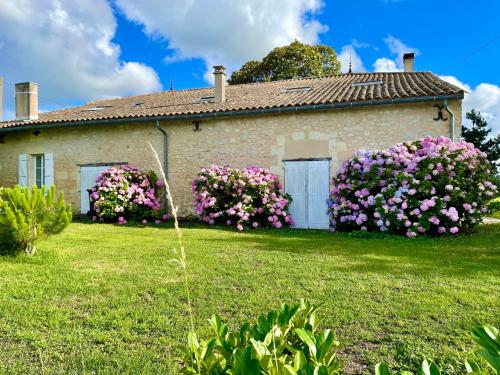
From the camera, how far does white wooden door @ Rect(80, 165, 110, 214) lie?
12688 millimetres

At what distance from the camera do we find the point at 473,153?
8.71m

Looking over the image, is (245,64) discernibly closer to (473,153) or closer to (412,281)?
(473,153)

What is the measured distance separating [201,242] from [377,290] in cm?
404

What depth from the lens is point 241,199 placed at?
400 inches

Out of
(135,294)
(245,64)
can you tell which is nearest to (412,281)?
(135,294)

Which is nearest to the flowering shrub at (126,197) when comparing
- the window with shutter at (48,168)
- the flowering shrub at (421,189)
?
the window with shutter at (48,168)

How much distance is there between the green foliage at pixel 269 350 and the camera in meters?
1.30

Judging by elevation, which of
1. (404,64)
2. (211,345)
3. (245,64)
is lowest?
(211,345)

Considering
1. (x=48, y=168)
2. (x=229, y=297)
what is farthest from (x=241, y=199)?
(x=48, y=168)

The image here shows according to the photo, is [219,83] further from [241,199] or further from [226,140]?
[241,199]

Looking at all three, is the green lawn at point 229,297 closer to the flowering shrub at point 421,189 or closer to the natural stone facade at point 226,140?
the flowering shrub at point 421,189

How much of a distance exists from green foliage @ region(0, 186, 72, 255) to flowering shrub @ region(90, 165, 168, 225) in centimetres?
486

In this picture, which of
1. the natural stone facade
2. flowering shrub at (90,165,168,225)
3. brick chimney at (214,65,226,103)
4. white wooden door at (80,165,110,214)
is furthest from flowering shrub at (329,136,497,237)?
white wooden door at (80,165,110,214)

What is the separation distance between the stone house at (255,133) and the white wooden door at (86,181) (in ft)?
0.11
